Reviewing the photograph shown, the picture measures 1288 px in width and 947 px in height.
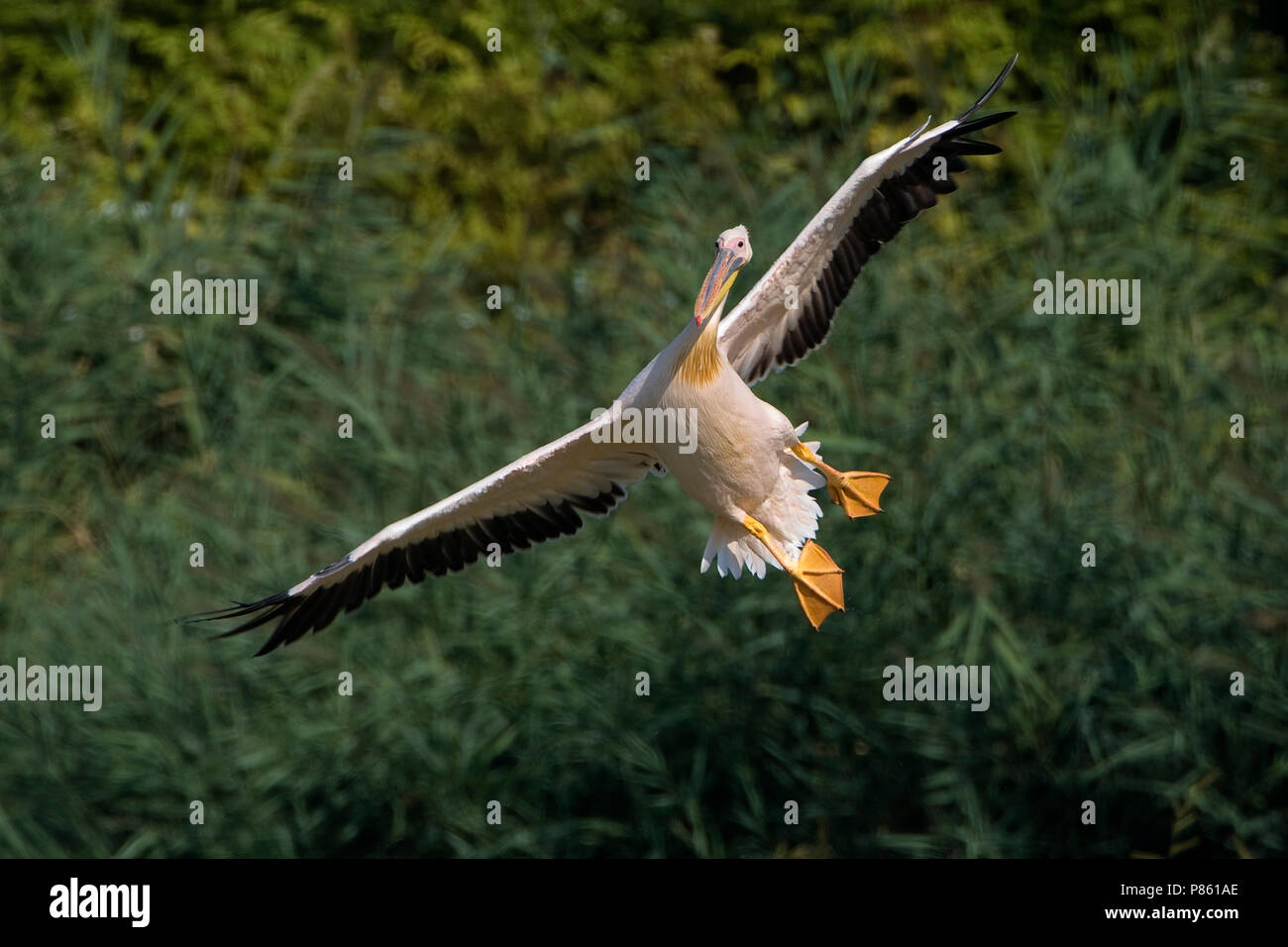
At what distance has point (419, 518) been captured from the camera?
17.5 feet

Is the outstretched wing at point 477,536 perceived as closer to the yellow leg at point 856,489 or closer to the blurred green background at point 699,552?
the yellow leg at point 856,489

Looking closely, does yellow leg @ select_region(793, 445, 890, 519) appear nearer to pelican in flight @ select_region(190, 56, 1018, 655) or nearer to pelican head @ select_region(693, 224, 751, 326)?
pelican in flight @ select_region(190, 56, 1018, 655)

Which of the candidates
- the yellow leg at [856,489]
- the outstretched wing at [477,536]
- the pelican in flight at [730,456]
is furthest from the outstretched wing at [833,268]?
the outstretched wing at [477,536]

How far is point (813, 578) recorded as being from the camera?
549cm

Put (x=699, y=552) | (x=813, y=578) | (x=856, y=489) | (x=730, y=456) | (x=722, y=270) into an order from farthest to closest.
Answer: (x=699, y=552)
(x=856, y=489)
(x=813, y=578)
(x=730, y=456)
(x=722, y=270)

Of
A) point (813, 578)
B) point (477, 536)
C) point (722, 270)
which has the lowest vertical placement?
point (813, 578)

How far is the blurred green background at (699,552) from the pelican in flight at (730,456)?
2.03 metres

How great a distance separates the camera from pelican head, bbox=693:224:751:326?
484cm

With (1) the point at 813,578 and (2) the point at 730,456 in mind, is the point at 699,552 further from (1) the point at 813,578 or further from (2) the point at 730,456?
(2) the point at 730,456

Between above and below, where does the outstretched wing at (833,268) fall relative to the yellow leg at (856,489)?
above

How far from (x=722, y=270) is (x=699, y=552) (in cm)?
333

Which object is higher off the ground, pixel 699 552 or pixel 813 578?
pixel 699 552

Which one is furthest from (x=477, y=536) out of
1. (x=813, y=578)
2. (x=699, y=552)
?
(x=699, y=552)

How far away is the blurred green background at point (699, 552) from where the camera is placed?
7.88m
